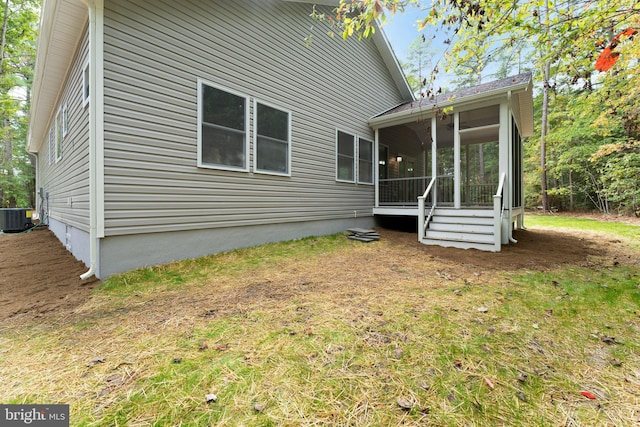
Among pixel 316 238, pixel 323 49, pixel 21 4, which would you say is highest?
pixel 21 4

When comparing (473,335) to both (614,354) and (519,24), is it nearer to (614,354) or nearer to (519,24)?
(614,354)

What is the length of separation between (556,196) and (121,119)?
22589 mm

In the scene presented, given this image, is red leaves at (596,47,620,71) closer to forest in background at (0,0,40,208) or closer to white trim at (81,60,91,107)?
white trim at (81,60,91,107)

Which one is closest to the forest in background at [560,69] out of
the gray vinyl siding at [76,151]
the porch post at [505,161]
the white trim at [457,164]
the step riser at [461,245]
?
the porch post at [505,161]

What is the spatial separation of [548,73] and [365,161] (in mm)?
5712

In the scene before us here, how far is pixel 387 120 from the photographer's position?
326 inches

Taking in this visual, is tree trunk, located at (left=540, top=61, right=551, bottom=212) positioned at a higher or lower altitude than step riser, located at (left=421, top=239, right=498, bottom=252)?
higher

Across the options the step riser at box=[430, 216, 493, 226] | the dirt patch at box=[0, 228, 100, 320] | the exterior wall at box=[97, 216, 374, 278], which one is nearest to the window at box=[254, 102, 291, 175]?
the exterior wall at box=[97, 216, 374, 278]

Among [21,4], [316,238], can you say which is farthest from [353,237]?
[21,4]

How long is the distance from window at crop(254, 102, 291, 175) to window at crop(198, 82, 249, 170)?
1.02ft

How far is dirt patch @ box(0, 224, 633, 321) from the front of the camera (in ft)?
9.92

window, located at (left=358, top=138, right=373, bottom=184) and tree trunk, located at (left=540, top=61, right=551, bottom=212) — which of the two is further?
tree trunk, located at (left=540, top=61, right=551, bottom=212)

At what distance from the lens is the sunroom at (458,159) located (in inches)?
235

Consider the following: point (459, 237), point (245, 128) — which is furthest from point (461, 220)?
point (245, 128)
